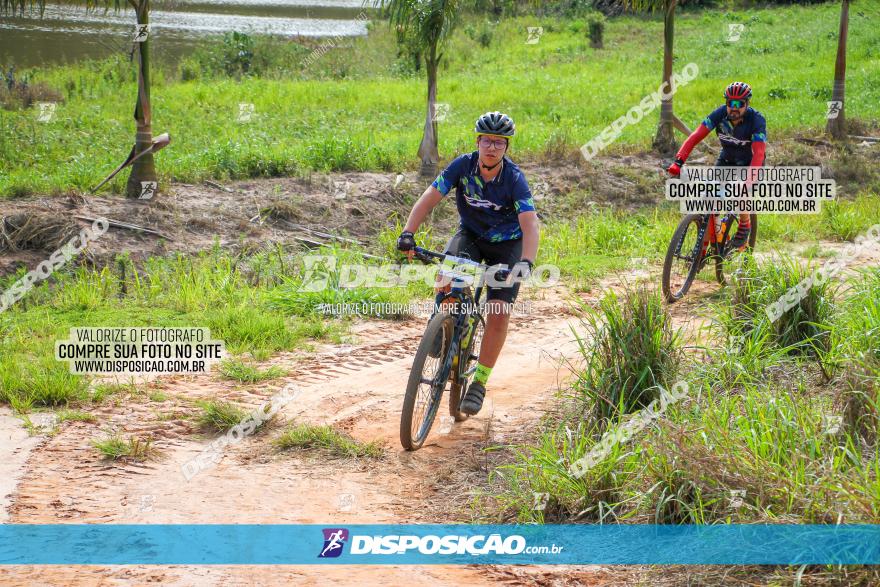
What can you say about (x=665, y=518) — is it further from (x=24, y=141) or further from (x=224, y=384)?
(x=24, y=141)

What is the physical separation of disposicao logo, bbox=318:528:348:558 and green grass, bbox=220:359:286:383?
2.58 m

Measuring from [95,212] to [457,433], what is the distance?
6617mm

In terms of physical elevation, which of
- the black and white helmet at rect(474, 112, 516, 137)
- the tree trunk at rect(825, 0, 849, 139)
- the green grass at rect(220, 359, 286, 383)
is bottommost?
the green grass at rect(220, 359, 286, 383)

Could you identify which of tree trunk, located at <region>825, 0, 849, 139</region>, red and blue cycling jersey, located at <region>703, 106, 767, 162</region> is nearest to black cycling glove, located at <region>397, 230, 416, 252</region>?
red and blue cycling jersey, located at <region>703, 106, 767, 162</region>

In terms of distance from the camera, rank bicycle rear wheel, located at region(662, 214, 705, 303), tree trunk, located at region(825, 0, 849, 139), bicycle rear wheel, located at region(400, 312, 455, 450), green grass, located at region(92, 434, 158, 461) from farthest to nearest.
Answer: tree trunk, located at region(825, 0, 849, 139), bicycle rear wheel, located at region(662, 214, 705, 303), green grass, located at region(92, 434, 158, 461), bicycle rear wheel, located at region(400, 312, 455, 450)

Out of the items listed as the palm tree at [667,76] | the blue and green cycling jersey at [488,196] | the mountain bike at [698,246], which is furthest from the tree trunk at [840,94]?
the blue and green cycling jersey at [488,196]

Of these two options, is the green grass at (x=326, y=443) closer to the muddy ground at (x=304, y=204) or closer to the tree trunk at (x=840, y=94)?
the muddy ground at (x=304, y=204)

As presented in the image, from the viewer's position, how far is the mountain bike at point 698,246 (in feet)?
29.9

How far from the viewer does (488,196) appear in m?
6.33

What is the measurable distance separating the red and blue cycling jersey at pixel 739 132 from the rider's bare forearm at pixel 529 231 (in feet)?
12.8

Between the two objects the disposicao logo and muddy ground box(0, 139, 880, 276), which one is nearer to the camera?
the disposicao logo

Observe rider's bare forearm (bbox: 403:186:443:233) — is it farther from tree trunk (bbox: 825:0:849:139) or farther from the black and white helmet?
tree trunk (bbox: 825:0:849:139)

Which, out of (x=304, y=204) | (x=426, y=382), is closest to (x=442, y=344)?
(x=426, y=382)

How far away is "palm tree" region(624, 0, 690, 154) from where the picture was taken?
15539 millimetres
